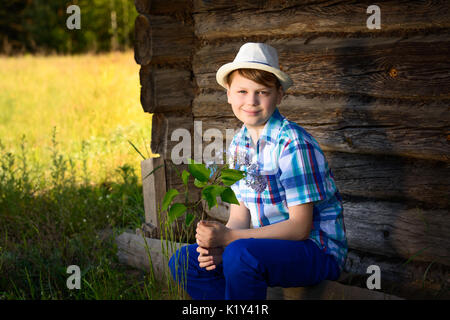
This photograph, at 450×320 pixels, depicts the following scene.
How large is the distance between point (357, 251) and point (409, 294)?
1.67 feet

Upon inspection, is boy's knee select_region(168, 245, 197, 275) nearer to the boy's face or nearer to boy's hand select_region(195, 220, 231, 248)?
boy's hand select_region(195, 220, 231, 248)

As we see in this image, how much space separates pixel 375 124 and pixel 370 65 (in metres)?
0.37

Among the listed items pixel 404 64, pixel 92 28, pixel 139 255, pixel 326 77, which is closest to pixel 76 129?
pixel 139 255

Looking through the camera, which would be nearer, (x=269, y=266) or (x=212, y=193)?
→ (x=212, y=193)

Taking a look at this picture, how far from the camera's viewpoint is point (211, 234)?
2.46 meters

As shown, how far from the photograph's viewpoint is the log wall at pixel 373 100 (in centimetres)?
309

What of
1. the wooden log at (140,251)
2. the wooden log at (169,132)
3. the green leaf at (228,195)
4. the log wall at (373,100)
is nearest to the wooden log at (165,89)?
the wooden log at (169,132)

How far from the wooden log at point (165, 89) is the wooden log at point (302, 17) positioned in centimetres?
40

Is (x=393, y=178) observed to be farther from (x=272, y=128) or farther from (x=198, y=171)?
(x=198, y=171)

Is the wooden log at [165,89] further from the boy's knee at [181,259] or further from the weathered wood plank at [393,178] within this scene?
the boy's knee at [181,259]

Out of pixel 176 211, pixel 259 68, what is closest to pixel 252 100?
pixel 259 68

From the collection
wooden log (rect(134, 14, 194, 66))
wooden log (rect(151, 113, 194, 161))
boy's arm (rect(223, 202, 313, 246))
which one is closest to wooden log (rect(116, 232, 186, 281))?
wooden log (rect(151, 113, 194, 161))

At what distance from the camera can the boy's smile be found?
2.56 m
